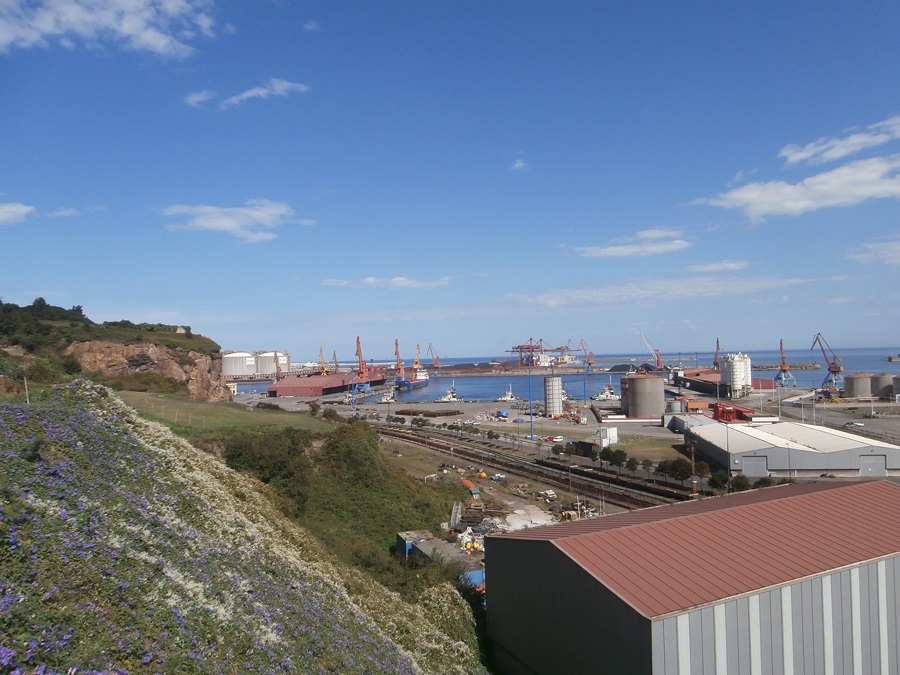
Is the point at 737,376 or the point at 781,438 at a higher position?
the point at 737,376

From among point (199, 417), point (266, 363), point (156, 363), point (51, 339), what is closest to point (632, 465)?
point (199, 417)

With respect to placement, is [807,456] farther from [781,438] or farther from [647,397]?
[647,397]

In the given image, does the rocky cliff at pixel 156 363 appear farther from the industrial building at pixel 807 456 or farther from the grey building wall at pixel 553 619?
the industrial building at pixel 807 456

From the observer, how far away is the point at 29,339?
979 inches

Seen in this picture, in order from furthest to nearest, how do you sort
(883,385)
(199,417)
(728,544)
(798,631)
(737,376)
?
(737,376), (883,385), (199,417), (728,544), (798,631)

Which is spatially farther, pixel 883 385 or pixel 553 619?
pixel 883 385

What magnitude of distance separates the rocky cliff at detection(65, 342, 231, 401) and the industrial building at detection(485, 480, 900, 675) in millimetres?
23798

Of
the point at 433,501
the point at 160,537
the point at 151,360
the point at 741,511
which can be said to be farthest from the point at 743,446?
the point at 151,360

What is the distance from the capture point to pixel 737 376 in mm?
69250

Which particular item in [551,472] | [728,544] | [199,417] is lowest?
[551,472]

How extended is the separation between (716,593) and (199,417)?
16.5m

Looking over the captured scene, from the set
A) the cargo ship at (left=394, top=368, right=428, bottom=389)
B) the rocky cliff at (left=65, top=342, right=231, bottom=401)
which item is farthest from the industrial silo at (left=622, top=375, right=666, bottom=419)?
the cargo ship at (left=394, top=368, right=428, bottom=389)

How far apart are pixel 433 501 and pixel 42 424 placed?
43.3 ft

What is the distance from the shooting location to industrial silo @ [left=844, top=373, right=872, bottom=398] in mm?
62594
